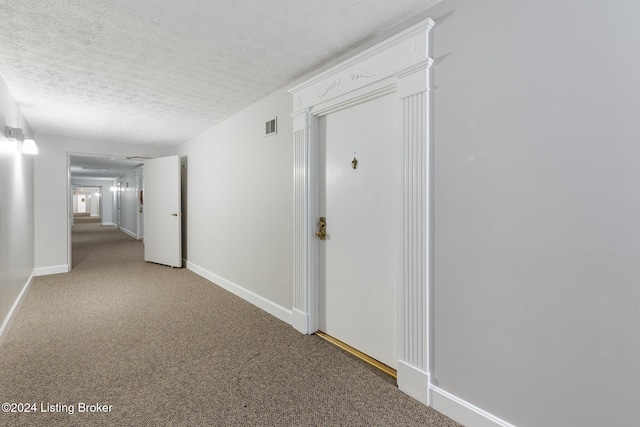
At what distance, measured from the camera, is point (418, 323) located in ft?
6.16

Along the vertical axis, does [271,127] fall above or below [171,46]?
below

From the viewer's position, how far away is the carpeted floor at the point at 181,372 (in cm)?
175

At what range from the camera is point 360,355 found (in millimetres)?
2420

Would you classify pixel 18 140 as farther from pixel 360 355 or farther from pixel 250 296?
pixel 360 355

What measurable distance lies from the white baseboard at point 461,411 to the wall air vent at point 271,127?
2.65m

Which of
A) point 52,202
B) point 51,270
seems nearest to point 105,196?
point 52,202

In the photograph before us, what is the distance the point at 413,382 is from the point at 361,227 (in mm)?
1096

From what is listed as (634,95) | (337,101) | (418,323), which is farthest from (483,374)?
(337,101)

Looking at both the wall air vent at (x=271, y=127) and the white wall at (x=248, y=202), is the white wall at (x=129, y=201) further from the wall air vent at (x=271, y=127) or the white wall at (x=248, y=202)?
the wall air vent at (x=271, y=127)

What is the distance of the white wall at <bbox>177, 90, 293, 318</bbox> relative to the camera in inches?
124

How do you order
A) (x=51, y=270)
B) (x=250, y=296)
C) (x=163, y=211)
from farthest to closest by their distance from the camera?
1. (x=163, y=211)
2. (x=51, y=270)
3. (x=250, y=296)

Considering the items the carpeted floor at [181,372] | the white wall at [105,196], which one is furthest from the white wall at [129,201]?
the carpeted floor at [181,372]

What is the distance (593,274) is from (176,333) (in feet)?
10.0

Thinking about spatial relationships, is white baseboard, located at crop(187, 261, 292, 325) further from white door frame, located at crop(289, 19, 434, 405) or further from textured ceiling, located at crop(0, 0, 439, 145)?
textured ceiling, located at crop(0, 0, 439, 145)
